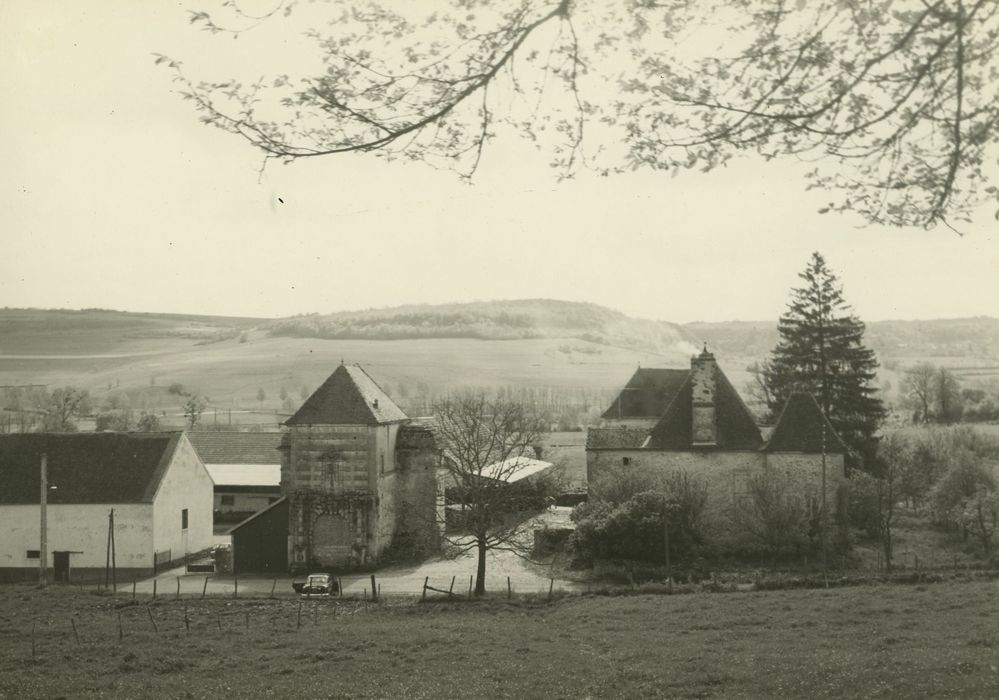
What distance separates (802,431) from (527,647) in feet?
61.6

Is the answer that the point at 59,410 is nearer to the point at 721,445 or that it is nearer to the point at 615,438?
the point at 615,438

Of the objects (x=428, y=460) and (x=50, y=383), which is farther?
(x=50, y=383)

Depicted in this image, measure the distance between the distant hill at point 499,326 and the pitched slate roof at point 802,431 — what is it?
371ft

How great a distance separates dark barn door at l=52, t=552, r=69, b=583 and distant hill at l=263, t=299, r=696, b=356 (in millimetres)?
108871

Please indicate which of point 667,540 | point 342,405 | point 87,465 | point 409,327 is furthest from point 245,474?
point 409,327

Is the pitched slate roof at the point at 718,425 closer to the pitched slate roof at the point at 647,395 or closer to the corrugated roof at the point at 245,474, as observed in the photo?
the pitched slate roof at the point at 647,395

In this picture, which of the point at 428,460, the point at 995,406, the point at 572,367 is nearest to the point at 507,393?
the point at 572,367

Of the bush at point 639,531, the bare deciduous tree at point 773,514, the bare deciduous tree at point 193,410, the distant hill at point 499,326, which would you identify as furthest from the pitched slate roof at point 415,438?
the distant hill at point 499,326

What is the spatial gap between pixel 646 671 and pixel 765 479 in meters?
18.8

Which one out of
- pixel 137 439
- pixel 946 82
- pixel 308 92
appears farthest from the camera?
pixel 137 439

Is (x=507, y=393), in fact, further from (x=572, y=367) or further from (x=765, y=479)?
(x=765, y=479)

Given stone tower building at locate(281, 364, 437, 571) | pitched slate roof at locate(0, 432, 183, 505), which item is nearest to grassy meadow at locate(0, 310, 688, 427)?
pitched slate roof at locate(0, 432, 183, 505)

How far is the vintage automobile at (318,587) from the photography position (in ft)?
92.3

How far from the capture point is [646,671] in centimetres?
1606
